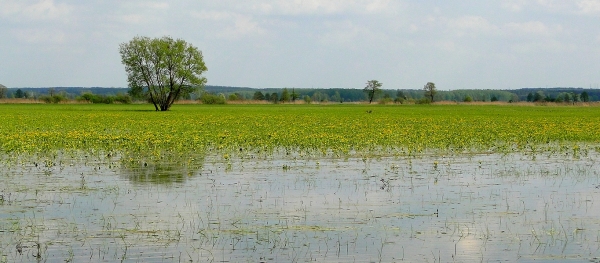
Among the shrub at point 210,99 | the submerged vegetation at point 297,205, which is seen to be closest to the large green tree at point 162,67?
the shrub at point 210,99

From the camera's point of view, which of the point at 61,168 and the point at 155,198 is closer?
the point at 155,198

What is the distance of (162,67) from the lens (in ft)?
327

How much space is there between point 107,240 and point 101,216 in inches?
78.8

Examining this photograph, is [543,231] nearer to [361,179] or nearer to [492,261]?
[492,261]

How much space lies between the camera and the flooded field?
11.1 metres

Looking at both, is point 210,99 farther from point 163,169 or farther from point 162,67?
point 163,169

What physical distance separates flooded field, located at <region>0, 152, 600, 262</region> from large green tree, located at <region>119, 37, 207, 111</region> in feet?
255

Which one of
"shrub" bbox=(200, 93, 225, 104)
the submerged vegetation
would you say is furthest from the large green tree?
the submerged vegetation

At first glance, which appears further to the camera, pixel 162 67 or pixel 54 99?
pixel 54 99

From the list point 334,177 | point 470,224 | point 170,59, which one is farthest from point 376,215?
point 170,59

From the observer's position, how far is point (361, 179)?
18.7m

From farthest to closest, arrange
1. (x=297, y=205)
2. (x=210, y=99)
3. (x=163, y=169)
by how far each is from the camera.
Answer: (x=210, y=99) < (x=163, y=169) < (x=297, y=205)

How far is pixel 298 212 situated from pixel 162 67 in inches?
3453

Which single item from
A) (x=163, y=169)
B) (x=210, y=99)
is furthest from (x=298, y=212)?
(x=210, y=99)
